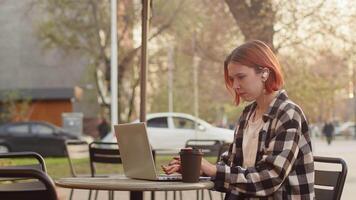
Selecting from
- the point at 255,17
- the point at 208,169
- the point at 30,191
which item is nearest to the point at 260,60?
the point at 208,169

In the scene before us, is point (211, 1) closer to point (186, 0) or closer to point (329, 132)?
point (186, 0)

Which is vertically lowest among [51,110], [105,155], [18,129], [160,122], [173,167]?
[51,110]

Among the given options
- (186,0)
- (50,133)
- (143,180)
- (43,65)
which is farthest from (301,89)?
(43,65)

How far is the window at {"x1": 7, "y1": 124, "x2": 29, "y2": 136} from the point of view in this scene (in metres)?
27.2

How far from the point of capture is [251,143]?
382 cm

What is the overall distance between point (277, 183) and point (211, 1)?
1993 cm

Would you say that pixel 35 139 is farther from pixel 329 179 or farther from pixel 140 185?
pixel 140 185

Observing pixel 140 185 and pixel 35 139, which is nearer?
pixel 140 185

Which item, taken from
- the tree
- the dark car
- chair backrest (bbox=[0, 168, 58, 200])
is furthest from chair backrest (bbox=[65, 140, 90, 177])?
the tree

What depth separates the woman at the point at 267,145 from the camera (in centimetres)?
361

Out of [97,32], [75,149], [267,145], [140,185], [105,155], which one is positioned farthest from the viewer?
[97,32]

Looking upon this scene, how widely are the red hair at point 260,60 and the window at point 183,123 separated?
2313 centimetres

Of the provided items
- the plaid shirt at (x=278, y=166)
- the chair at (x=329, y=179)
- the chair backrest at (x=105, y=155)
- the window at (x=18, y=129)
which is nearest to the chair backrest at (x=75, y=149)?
the chair backrest at (x=105, y=155)

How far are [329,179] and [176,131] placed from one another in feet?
73.9
